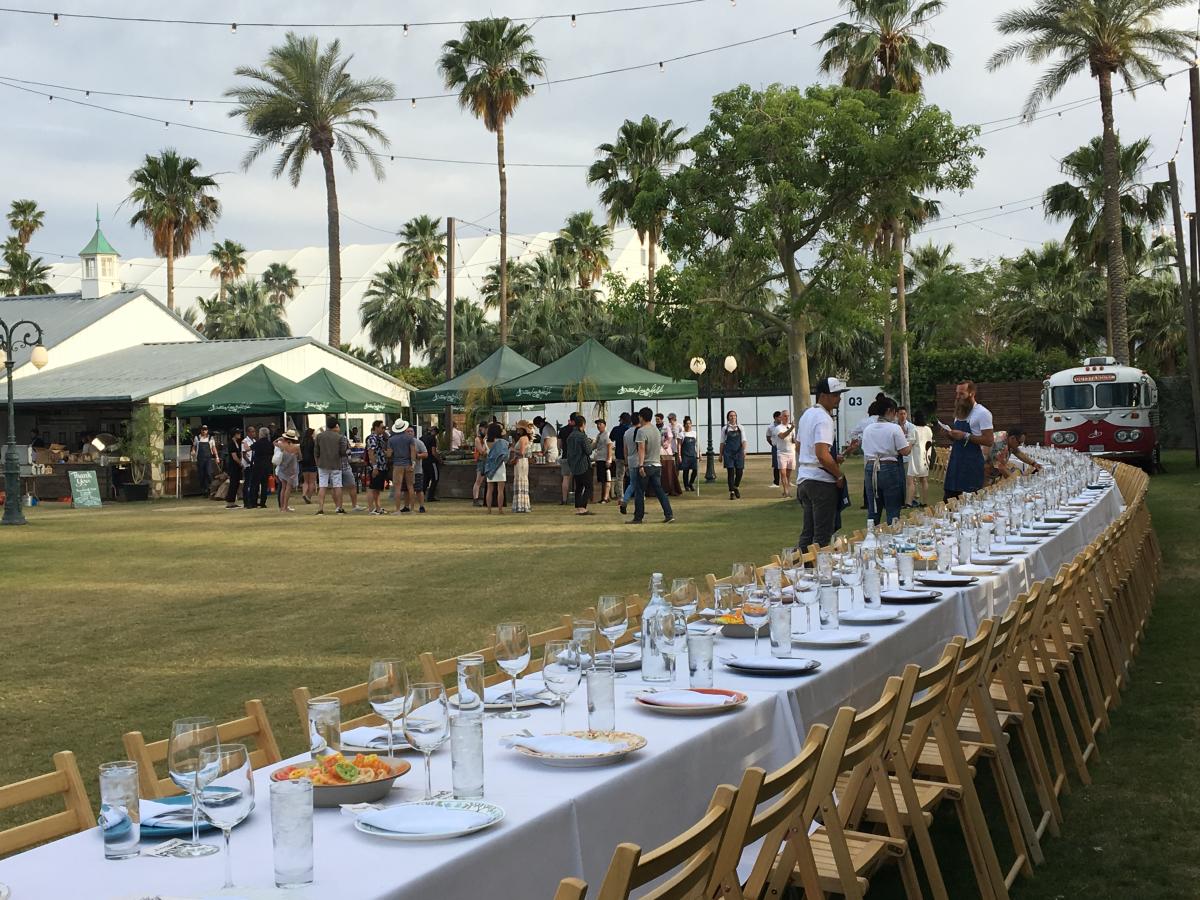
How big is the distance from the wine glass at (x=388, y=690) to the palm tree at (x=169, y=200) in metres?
51.2

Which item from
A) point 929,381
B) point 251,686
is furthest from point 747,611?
point 929,381

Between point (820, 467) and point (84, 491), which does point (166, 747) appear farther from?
point (84, 491)

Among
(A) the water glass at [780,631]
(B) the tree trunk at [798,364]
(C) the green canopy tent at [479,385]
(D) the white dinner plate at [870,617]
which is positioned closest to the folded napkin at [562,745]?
(A) the water glass at [780,631]

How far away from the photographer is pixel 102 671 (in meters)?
8.80

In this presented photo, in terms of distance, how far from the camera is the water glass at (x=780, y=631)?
172 inches

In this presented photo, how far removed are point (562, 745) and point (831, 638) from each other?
5.83 feet

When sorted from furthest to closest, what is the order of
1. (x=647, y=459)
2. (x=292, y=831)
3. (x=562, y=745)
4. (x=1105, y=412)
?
1. (x=1105, y=412)
2. (x=647, y=459)
3. (x=562, y=745)
4. (x=292, y=831)

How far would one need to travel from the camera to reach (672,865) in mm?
2295

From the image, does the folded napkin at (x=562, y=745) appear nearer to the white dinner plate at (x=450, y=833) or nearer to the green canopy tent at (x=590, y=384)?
the white dinner plate at (x=450, y=833)

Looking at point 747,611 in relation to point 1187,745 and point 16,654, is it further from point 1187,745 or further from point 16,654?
point 16,654

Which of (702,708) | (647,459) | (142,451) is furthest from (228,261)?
(702,708)

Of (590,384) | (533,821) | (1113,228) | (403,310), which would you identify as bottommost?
(533,821)

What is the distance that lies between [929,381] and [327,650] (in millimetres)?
39381

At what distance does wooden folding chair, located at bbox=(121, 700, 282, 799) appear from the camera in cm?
312
